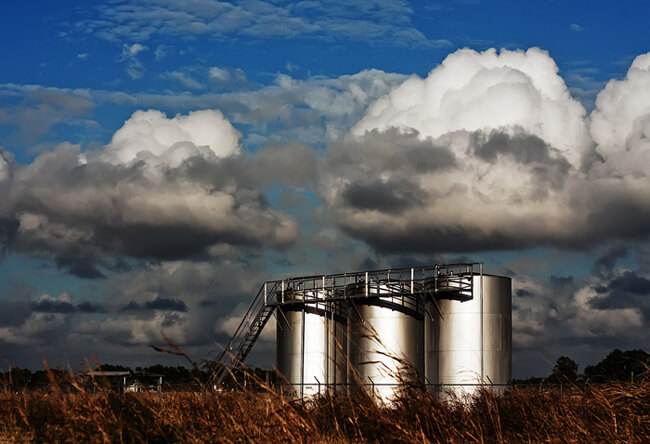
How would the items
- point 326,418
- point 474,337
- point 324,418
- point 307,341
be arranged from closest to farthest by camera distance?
point 324,418
point 326,418
point 474,337
point 307,341

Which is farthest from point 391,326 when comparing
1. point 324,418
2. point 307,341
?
point 324,418

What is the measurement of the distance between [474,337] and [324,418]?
89.4 ft

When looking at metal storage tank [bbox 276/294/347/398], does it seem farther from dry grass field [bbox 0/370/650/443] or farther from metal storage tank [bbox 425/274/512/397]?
dry grass field [bbox 0/370/650/443]

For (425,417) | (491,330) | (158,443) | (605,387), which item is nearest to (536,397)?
(605,387)

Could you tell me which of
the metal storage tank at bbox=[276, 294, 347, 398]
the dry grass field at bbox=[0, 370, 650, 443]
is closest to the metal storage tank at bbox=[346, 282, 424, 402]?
the metal storage tank at bbox=[276, 294, 347, 398]

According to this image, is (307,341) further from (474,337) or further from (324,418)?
(324,418)

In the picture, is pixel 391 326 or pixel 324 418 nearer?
pixel 324 418

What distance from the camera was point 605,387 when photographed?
51.4ft

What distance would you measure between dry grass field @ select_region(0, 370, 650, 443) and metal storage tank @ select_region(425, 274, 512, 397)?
75.2ft

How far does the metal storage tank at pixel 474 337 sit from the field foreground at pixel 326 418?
2290 centimetres

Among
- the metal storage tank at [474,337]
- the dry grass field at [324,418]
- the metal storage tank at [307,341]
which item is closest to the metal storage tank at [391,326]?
the metal storage tank at [474,337]

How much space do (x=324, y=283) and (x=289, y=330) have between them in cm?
377

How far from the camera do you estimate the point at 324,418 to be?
595 inches

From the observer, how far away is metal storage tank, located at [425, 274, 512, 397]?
41.0 meters
